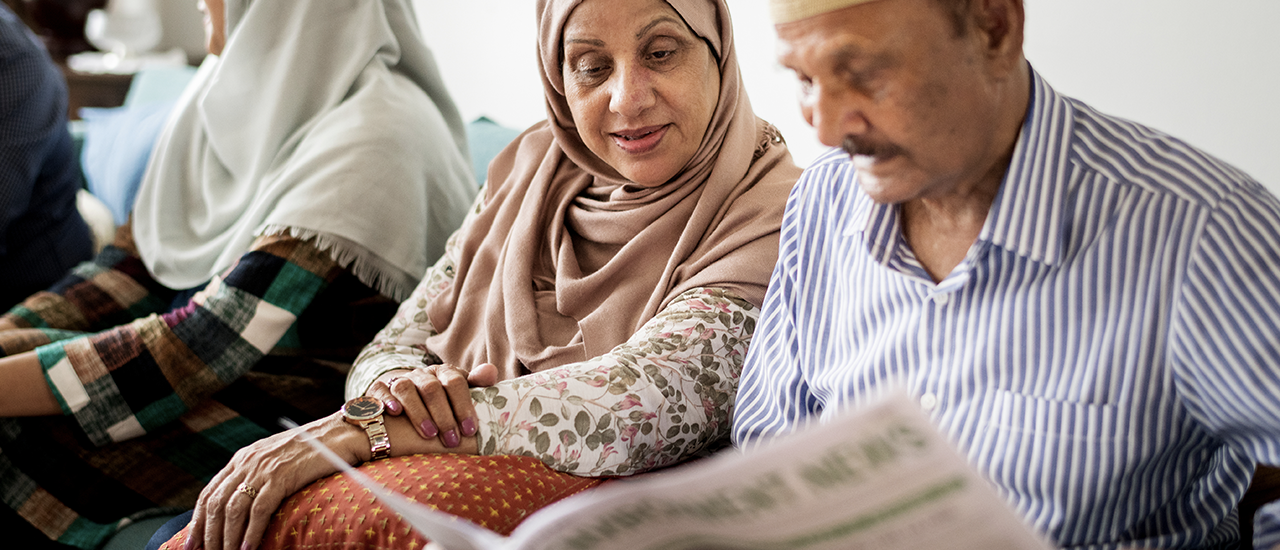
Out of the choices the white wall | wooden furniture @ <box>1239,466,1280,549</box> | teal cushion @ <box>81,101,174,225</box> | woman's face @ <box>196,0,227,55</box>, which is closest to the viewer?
wooden furniture @ <box>1239,466,1280,549</box>

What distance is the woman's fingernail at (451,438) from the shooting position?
3.52ft

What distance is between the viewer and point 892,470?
0.52 m

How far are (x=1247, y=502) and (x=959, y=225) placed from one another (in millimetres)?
409

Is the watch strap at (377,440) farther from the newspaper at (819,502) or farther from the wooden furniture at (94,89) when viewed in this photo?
the wooden furniture at (94,89)

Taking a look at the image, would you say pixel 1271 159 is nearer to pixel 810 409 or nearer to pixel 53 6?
pixel 810 409

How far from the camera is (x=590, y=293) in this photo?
4.57 ft

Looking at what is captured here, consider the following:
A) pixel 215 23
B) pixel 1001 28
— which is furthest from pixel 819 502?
pixel 215 23

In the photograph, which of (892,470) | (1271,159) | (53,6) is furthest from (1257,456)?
(53,6)

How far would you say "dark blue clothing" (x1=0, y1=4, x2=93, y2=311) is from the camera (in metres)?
2.12

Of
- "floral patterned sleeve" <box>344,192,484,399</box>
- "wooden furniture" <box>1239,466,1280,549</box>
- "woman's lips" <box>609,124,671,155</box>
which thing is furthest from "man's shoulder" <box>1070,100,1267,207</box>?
"floral patterned sleeve" <box>344,192,484,399</box>

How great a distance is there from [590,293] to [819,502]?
0.87 metres

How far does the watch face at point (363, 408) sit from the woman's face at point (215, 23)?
1.32 m

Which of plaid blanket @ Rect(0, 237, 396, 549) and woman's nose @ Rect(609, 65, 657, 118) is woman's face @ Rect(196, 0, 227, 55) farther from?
woman's nose @ Rect(609, 65, 657, 118)

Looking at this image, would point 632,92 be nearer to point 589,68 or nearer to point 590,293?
point 589,68
